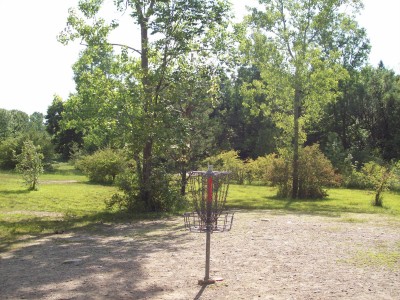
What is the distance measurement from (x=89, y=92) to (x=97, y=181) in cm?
1559

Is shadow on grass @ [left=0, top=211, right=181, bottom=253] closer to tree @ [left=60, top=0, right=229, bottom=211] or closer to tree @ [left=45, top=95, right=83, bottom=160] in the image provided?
tree @ [left=60, top=0, right=229, bottom=211]

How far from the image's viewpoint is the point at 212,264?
23.3 ft

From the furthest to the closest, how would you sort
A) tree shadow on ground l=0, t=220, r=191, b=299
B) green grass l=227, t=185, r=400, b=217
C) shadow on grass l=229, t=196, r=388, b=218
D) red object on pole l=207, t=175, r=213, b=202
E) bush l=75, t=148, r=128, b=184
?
bush l=75, t=148, r=128, b=184, green grass l=227, t=185, r=400, b=217, shadow on grass l=229, t=196, r=388, b=218, tree shadow on ground l=0, t=220, r=191, b=299, red object on pole l=207, t=175, r=213, b=202

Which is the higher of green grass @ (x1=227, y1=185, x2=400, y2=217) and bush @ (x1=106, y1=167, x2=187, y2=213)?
bush @ (x1=106, y1=167, x2=187, y2=213)

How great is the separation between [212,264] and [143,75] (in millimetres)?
7690

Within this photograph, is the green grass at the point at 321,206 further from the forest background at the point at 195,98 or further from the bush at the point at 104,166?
the bush at the point at 104,166

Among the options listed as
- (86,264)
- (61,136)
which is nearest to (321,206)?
(86,264)

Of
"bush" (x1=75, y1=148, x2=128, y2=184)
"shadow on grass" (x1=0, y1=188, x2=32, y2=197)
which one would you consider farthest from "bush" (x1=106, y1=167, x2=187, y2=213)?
"bush" (x1=75, y1=148, x2=128, y2=184)

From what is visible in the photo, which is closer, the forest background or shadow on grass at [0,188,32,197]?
the forest background

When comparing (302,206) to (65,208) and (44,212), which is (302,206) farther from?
(44,212)

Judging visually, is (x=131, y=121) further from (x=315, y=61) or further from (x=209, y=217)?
(x=315, y=61)

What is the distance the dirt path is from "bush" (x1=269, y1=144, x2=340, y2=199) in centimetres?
1020

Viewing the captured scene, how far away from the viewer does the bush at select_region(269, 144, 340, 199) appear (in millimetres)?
21062

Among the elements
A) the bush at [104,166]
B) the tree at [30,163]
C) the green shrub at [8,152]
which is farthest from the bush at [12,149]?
the tree at [30,163]
